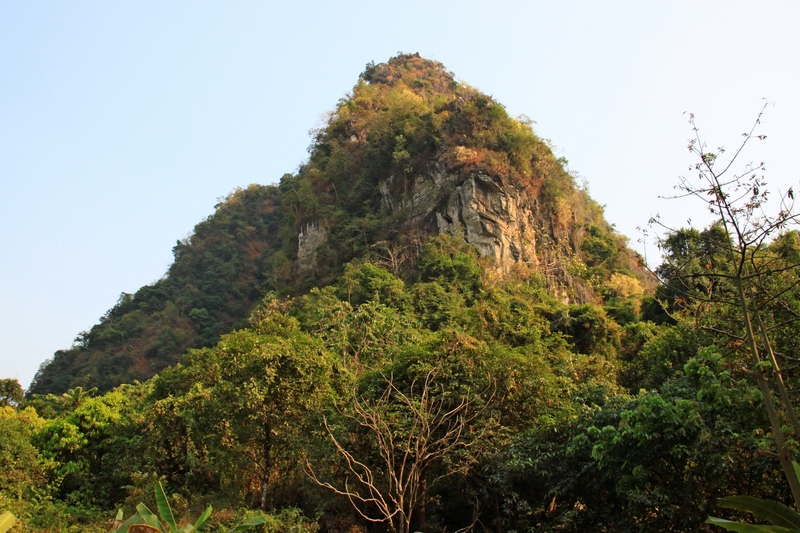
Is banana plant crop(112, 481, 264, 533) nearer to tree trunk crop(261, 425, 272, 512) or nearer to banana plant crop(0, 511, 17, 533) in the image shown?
banana plant crop(0, 511, 17, 533)

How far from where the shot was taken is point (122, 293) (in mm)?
48875

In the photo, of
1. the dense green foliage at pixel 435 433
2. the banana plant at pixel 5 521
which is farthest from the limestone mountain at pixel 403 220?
the banana plant at pixel 5 521

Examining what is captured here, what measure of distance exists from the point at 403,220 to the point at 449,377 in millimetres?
19137

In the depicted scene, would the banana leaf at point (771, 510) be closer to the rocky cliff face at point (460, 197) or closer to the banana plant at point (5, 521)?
the banana plant at point (5, 521)

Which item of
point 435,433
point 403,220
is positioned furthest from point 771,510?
point 403,220

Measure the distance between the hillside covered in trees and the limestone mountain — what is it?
0.14m

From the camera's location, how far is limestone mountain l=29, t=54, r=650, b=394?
96.3 ft

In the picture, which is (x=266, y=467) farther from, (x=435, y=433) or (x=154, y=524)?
(x=154, y=524)

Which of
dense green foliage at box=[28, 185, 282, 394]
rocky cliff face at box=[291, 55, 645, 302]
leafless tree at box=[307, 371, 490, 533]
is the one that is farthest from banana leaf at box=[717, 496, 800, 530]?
dense green foliage at box=[28, 185, 282, 394]

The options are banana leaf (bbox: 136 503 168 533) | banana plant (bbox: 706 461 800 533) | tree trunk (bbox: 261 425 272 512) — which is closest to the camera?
banana plant (bbox: 706 461 800 533)

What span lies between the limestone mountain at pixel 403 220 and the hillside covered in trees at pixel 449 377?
0.14m

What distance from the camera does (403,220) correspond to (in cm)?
3067

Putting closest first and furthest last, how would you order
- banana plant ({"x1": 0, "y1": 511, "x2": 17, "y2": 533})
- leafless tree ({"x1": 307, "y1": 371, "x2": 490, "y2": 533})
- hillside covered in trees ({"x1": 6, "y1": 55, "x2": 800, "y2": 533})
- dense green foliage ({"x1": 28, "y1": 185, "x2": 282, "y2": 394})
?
banana plant ({"x1": 0, "y1": 511, "x2": 17, "y2": 533}) < hillside covered in trees ({"x1": 6, "y1": 55, "x2": 800, "y2": 533}) < leafless tree ({"x1": 307, "y1": 371, "x2": 490, "y2": 533}) < dense green foliage ({"x1": 28, "y1": 185, "x2": 282, "y2": 394})

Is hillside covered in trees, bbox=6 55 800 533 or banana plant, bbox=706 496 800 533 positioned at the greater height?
hillside covered in trees, bbox=6 55 800 533
